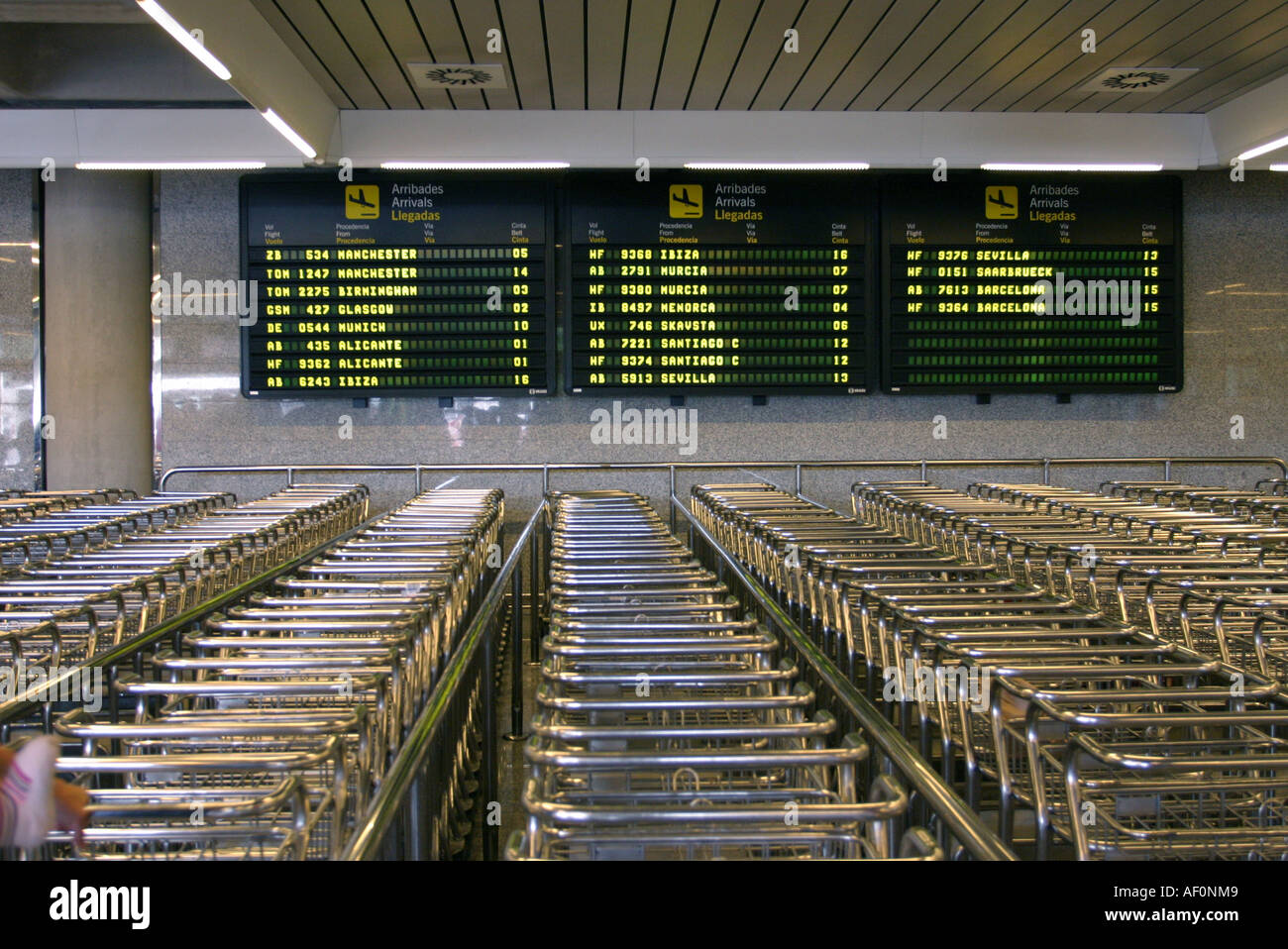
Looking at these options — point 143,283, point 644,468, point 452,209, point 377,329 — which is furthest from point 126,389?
point 644,468

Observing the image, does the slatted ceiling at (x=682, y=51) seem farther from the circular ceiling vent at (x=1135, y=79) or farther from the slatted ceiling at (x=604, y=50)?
the circular ceiling vent at (x=1135, y=79)

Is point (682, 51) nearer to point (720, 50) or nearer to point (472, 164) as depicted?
point (720, 50)

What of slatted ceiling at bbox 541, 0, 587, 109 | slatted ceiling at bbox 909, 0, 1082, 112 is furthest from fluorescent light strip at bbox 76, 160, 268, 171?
slatted ceiling at bbox 909, 0, 1082, 112

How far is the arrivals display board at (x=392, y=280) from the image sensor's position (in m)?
8.35

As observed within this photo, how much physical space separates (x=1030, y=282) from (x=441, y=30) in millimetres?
5245

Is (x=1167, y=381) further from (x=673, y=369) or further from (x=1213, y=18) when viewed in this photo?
(x=673, y=369)

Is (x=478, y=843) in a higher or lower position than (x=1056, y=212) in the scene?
lower

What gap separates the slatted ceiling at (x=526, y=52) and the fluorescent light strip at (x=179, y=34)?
1.62m

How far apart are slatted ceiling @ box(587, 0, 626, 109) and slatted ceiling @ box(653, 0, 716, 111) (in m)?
0.31

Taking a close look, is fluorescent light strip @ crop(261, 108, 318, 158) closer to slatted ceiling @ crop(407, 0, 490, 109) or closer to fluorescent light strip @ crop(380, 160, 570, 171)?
fluorescent light strip @ crop(380, 160, 570, 171)

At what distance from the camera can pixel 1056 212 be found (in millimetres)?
8664

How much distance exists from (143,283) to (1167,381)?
28.6 feet

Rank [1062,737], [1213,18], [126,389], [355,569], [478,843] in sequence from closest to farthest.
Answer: [1062,737] < [478,843] < [355,569] < [1213,18] < [126,389]
